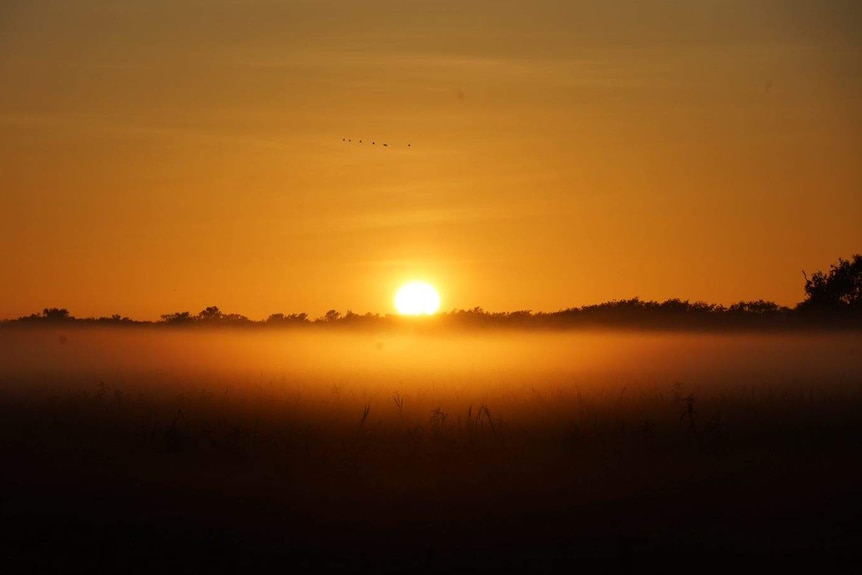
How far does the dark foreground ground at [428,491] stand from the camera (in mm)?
12859

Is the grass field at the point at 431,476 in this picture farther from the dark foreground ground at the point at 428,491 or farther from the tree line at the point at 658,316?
the tree line at the point at 658,316

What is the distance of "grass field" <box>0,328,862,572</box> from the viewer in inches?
512

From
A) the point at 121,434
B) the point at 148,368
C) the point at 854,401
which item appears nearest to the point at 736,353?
the point at 854,401

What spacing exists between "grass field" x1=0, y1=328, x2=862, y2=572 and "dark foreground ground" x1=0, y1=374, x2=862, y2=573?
0.15 ft

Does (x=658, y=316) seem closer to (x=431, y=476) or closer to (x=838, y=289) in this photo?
(x=838, y=289)

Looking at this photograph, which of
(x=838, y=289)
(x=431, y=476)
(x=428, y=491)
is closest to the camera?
(x=428, y=491)

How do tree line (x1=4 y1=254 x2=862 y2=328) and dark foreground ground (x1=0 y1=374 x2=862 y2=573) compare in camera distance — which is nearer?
dark foreground ground (x1=0 y1=374 x2=862 y2=573)

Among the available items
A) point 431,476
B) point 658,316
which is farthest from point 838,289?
point 431,476

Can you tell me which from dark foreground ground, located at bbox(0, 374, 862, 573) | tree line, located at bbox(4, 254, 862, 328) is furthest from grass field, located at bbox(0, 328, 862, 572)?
tree line, located at bbox(4, 254, 862, 328)

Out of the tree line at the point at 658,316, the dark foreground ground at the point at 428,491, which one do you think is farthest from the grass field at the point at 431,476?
the tree line at the point at 658,316

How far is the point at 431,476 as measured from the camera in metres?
16.6

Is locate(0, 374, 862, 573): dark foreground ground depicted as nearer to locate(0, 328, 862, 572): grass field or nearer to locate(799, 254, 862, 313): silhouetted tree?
locate(0, 328, 862, 572): grass field

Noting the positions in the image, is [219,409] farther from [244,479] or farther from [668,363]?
[668,363]

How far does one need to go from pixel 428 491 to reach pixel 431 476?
0.95 m
